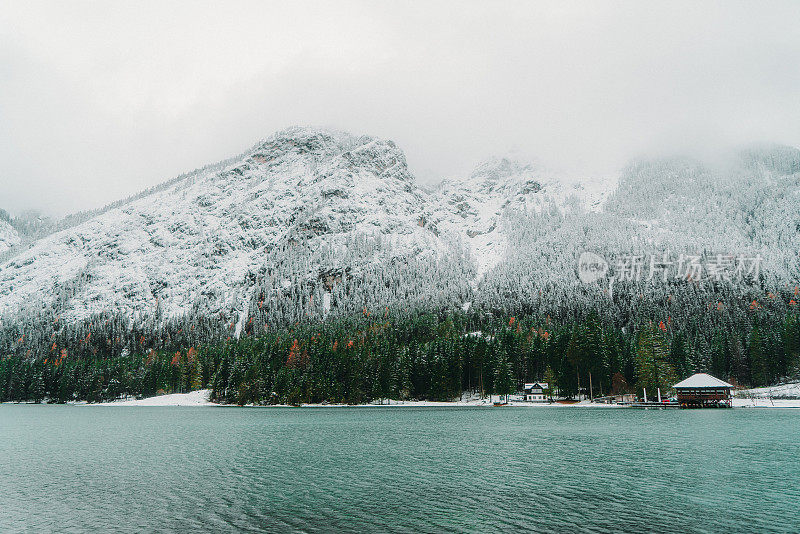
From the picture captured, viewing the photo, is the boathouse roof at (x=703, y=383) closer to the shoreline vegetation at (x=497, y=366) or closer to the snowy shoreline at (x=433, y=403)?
the snowy shoreline at (x=433, y=403)

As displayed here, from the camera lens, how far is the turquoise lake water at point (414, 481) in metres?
23.9

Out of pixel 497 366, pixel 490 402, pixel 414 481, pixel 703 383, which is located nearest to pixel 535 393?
pixel 490 402

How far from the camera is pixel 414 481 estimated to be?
110 ft

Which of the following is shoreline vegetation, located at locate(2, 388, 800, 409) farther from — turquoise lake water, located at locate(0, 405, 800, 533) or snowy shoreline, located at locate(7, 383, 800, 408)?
turquoise lake water, located at locate(0, 405, 800, 533)

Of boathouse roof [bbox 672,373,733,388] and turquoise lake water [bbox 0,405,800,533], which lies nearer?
turquoise lake water [bbox 0,405,800,533]

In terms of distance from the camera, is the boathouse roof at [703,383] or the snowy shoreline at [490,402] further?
the snowy shoreline at [490,402]

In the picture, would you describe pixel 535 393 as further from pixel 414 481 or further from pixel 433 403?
pixel 414 481

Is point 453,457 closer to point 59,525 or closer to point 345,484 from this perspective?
point 345,484

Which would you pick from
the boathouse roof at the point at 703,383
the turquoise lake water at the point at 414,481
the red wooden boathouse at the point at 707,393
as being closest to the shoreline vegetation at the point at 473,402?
the red wooden boathouse at the point at 707,393

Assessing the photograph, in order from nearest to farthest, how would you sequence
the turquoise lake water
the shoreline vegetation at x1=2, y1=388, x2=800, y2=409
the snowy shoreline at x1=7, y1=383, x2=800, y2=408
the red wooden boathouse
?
1. the turquoise lake water
2. the red wooden boathouse
3. the snowy shoreline at x1=7, y1=383, x2=800, y2=408
4. the shoreline vegetation at x1=2, y1=388, x2=800, y2=409

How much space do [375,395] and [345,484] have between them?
95291 mm

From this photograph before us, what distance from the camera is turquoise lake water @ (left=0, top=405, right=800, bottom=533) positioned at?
2394 cm

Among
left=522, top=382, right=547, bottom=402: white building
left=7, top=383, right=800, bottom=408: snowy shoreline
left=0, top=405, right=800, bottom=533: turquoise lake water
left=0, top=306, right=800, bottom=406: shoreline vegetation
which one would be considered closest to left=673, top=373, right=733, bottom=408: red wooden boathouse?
left=7, top=383, right=800, bottom=408: snowy shoreline

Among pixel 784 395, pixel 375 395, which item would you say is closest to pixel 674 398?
pixel 784 395
